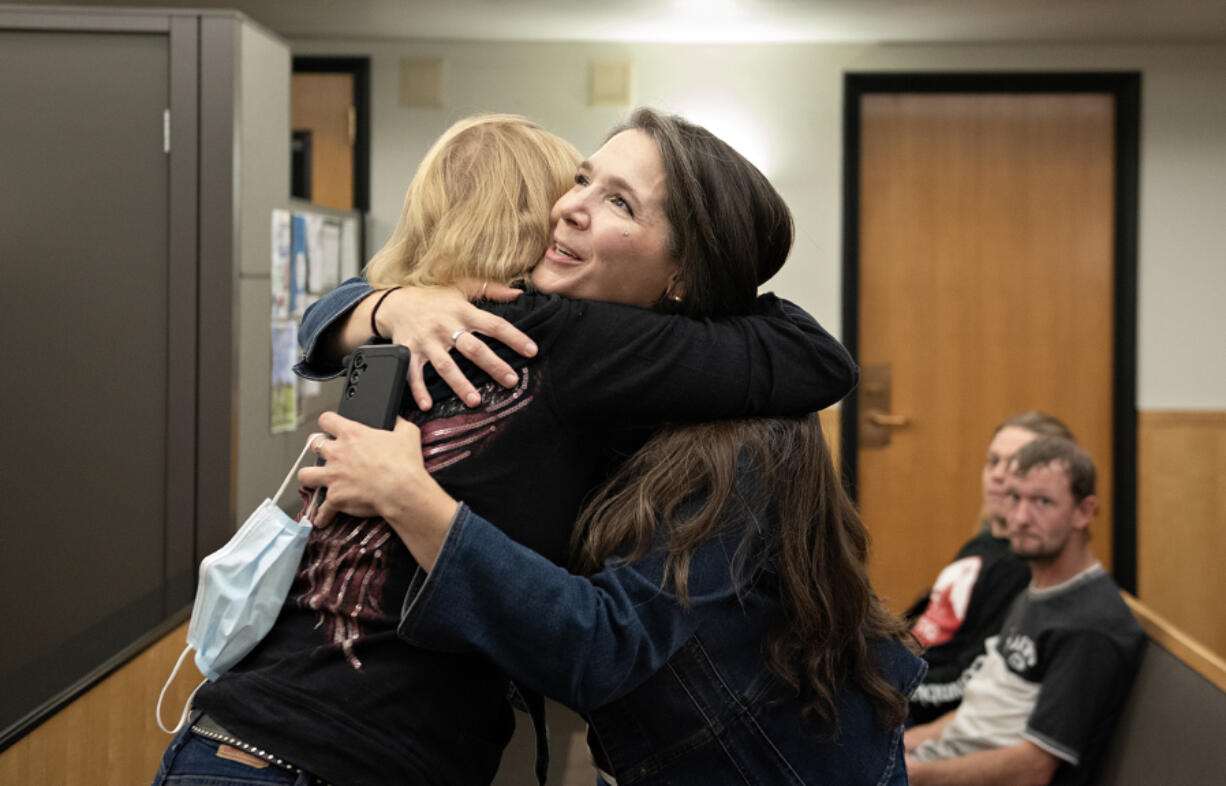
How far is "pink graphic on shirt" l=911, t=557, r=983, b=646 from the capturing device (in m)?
2.69

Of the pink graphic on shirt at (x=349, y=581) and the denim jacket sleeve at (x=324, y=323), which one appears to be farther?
the denim jacket sleeve at (x=324, y=323)

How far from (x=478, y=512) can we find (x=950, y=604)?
6.21 ft

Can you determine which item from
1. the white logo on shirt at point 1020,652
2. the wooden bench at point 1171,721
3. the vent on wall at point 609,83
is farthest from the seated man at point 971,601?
the vent on wall at point 609,83

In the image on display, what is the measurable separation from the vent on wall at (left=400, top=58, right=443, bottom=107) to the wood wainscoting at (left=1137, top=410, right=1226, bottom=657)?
3.28 metres

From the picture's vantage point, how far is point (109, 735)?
165cm

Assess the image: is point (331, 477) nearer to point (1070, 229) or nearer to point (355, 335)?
point (355, 335)

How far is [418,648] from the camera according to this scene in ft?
3.63

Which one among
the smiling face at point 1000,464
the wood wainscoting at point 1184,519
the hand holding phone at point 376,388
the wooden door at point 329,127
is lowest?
the wood wainscoting at point 1184,519

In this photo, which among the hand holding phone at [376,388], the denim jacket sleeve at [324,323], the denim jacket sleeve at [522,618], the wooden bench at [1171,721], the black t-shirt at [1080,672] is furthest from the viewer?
the black t-shirt at [1080,672]

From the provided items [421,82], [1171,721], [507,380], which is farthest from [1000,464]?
[421,82]

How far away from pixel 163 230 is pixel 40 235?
0.26m

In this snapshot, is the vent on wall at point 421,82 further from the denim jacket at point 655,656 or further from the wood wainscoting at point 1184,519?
the denim jacket at point 655,656

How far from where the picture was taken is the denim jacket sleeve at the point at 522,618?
1.03 m

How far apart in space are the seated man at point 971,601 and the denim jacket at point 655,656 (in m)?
1.33
